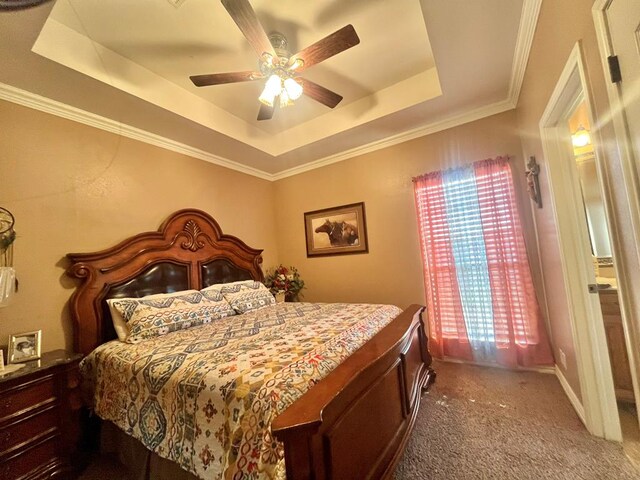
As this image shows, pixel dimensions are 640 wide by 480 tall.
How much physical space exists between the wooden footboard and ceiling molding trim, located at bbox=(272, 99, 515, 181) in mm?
2303

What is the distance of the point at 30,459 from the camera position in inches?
59.8

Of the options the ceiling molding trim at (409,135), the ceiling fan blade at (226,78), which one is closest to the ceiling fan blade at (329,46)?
the ceiling fan blade at (226,78)

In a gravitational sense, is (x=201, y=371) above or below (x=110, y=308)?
below

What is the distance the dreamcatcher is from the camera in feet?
5.57

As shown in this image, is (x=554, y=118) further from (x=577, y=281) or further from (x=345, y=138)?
(x=345, y=138)

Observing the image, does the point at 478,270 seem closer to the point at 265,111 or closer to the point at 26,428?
the point at 265,111

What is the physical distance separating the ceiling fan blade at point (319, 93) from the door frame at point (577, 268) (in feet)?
4.94

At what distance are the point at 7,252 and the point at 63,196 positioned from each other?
55 cm

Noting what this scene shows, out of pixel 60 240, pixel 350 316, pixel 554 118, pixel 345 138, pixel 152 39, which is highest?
pixel 152 39

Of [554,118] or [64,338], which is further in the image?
[64,338]

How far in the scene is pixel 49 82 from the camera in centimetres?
198

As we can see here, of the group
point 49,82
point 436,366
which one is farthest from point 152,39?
point 436,366

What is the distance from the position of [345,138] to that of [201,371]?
2.86 meters

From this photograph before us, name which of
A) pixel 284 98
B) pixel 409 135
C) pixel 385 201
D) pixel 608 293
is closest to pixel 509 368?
pixel 608 293
